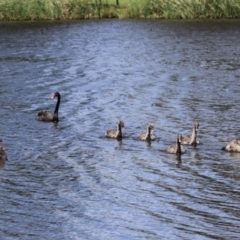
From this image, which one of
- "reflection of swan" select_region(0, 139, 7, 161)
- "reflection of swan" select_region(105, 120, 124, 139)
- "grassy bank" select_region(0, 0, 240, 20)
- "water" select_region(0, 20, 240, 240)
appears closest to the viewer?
"water" select_region(0, 20, 240, 240)

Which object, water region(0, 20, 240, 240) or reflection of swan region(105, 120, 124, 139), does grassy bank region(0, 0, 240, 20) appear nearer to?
water region(0, 20, 240, 240)

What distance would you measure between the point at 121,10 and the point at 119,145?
121 ft

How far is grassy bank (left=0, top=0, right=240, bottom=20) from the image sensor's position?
48.9m

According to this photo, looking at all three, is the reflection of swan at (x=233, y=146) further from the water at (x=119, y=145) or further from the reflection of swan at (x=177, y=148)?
the reflection of swan at (x=177, y=148)

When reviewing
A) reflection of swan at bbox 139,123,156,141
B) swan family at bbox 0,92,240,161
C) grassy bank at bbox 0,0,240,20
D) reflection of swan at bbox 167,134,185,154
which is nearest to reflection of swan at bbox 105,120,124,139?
swan family at bbox 0,92,240,161

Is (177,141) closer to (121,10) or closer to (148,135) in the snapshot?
(148,135)

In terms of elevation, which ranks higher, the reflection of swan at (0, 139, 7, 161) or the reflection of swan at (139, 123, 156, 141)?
the reflection of swan at (0, 139, 7, 161)

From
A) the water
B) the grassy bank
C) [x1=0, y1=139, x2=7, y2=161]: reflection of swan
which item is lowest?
the water

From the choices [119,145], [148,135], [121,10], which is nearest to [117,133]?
[119,145]

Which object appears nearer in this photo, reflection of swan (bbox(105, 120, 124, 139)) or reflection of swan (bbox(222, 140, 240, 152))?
reflection of swan (bbox(222, 140, 240, 152))

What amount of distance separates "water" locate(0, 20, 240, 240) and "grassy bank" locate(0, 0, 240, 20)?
1208 centimetres

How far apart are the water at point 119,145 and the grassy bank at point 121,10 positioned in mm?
12077

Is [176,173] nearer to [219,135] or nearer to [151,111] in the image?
[219,135]

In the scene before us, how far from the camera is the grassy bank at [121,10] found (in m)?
48.9
